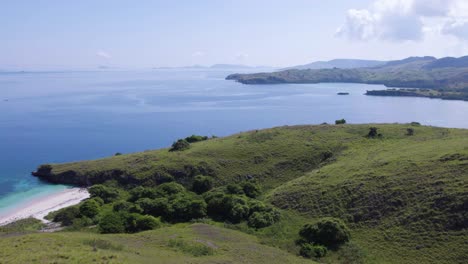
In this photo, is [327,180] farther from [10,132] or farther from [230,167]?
[10,132]

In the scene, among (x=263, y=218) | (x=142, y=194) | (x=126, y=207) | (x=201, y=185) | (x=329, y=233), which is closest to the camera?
(x=329, y=233)

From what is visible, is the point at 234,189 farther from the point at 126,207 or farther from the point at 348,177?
the point at 348,177

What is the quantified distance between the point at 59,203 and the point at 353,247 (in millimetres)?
45281

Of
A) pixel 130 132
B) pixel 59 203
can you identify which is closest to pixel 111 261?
pixel 59 203

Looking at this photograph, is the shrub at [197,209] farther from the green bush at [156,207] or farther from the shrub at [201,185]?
the shrub at [201,185]

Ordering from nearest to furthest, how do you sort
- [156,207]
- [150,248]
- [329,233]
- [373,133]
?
[150,248]
[329,233]
[156,207]
[373,133]

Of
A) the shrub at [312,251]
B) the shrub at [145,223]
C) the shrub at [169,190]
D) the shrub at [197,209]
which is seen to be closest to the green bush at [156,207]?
the shrub at [197,209]

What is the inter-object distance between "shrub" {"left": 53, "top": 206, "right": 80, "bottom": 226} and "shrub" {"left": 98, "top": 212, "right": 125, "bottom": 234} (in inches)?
341

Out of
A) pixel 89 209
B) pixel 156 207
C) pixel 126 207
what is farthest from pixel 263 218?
pixel 89 209

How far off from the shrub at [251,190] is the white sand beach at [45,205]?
2667cm

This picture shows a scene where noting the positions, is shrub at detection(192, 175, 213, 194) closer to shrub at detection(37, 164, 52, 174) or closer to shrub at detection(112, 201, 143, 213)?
shrub at detection(112, 201, 143, 213)

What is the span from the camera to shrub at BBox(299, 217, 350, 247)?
40875 millimetres

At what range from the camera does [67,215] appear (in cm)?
5122

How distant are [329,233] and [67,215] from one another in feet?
111
